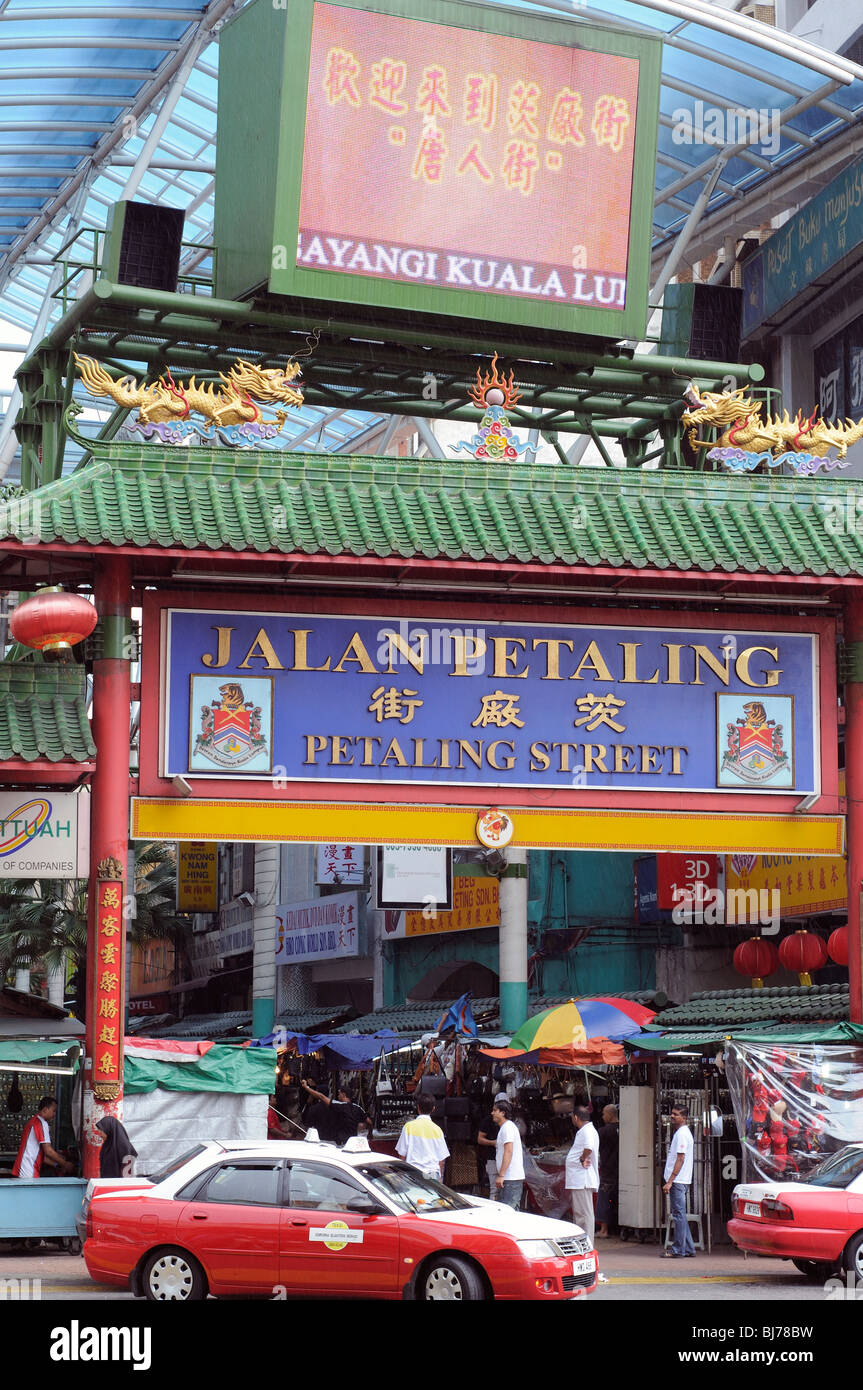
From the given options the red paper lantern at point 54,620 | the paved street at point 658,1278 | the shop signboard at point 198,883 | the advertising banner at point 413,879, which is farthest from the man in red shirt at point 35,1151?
the shop signboard at point 198,883

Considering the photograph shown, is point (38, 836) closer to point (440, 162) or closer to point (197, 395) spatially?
point (197, 395)

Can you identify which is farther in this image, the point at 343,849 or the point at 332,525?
the point at 343,849

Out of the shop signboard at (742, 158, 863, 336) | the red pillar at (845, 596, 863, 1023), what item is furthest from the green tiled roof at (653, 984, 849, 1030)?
the shop signboard at (742, 158, 863, 336)

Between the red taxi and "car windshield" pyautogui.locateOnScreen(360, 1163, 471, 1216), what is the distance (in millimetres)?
16

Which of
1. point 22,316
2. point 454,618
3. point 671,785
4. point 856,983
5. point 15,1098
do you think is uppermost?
point 22,316

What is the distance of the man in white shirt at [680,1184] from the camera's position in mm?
19625

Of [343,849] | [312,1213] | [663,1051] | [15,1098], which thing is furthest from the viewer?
[343,849]

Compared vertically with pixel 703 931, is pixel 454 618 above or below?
above

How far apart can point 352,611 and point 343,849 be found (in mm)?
23462

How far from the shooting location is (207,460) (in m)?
18.6

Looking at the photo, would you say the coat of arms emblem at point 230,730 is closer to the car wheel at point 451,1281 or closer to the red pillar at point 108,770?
the red pillar at point 108,770

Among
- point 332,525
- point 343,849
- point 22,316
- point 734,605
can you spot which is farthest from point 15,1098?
point 22,316

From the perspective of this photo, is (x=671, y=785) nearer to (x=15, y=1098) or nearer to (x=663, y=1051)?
(x=663, y=1051)
